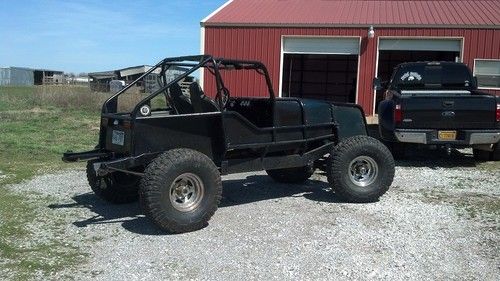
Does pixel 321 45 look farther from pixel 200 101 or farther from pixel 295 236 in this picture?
pixel 295 236

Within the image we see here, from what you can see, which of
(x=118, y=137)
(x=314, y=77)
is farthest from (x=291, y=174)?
(x=314, y=77)

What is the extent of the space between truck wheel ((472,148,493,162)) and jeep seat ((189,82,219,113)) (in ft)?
21.9

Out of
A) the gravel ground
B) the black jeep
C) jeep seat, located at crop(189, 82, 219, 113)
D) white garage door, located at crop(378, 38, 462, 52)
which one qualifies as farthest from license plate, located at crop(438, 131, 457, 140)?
white garage door, located at crop(378, 38, 462, 52)

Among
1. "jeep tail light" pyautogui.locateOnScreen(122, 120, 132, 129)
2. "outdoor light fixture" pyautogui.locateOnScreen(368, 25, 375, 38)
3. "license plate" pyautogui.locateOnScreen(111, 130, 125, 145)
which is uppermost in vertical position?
"outdoor light fixture" pyautogui.locateOnScreen(368, 25, 375, 38)

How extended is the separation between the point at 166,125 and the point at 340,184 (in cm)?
239

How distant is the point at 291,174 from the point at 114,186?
8.77 feet

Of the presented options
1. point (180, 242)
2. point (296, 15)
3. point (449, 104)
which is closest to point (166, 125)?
point (180, 242)

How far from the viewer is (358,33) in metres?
18.2

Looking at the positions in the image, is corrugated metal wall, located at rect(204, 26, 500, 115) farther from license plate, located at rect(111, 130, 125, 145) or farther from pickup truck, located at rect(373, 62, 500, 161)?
license plate, located at rect(111, 130, 125, 145)

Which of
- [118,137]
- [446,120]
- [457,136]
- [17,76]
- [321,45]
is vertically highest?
[321,45]

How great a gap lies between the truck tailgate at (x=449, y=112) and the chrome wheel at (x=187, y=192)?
16.7 ft

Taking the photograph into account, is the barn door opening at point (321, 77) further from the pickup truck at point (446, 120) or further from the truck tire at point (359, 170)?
the truck tire at point (359, 170)

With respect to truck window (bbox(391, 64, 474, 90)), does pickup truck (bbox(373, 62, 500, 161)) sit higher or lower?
lower

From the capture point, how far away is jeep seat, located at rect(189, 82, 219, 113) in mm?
6406
